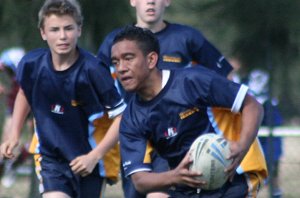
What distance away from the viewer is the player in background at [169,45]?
25.0 ft

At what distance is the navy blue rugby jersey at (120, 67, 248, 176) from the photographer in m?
6.16

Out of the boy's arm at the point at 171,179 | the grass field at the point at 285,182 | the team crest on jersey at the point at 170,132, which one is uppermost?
the team crest on jersey at the point at 170,132

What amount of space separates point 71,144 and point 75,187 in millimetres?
298

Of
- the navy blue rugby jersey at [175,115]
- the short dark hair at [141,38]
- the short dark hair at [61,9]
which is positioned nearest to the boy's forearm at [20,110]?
the short dark hair at [61,9]

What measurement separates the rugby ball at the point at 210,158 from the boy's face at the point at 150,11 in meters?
1.92

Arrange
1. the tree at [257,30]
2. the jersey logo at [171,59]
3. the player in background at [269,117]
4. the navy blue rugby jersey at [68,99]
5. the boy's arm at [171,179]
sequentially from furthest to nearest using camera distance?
the player in background at [269,117] < the tree at [257,30] < the jersey logo at [171,59] < the navy blue rugby jersey at [68,99] < the boy's arm at [171,179]

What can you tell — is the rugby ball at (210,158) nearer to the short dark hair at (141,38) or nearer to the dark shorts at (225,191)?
the dark shorts at (225,191)

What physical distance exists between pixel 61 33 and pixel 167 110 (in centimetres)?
125

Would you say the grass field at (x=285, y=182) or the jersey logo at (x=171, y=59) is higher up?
the jersey logo at (x=171, y=59)

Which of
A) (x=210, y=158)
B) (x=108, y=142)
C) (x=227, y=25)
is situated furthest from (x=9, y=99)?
(x=210, y=158)

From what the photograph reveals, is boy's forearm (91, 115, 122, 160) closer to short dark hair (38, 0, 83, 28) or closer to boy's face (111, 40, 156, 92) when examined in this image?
short dark hair (38, 0, 83, 28)

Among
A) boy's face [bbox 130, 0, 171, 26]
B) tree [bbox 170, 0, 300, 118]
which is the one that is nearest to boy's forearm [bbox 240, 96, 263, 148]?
boy's face [bbox 130, 0, 171, 26]

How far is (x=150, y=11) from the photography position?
7770mm

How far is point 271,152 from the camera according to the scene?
10219 millimetres
